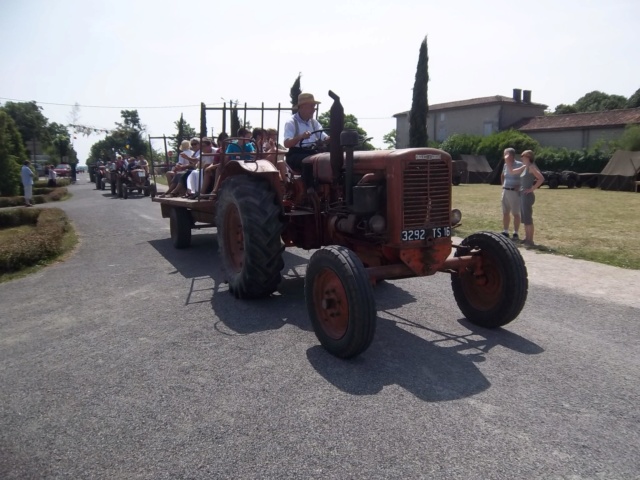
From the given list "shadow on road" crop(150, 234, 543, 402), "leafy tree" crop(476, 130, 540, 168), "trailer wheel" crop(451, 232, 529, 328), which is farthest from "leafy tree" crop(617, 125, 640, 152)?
"trailer wheel" crop(451, 232, 529, 328)

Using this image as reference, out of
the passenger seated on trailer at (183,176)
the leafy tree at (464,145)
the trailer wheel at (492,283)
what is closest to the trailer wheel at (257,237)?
the trailer wheel at (492,283)

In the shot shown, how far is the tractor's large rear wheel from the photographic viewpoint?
13.3 ft

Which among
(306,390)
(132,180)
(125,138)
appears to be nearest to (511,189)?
(306,390)

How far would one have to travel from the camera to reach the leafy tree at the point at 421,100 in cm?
3081

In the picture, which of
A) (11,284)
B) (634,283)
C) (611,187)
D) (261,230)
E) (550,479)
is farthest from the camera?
(611,187)

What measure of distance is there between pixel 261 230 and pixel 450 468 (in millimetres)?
3388

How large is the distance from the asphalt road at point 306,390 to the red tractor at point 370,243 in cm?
31

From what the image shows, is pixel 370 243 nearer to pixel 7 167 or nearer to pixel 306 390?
pixel 306 390

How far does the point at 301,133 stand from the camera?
251 inches

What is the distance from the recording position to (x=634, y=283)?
6895 mm

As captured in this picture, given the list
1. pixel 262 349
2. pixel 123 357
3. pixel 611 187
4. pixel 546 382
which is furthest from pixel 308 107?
pixel 611 187

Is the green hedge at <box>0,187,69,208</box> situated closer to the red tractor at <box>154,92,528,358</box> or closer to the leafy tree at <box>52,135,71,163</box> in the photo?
the red tractor at <box>154,92,528,358</box>

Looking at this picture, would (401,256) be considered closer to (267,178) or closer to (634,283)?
(267,178)

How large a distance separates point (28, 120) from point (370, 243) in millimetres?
70122
